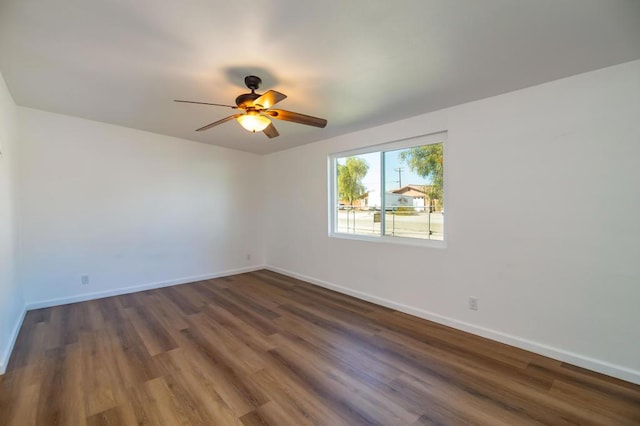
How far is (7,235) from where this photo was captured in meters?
2.68

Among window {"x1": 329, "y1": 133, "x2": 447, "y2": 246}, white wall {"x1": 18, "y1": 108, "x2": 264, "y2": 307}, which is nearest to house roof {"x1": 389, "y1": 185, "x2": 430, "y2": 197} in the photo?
window {"x1": 329, "y1": 133, "x2": 447, "y2": 246}

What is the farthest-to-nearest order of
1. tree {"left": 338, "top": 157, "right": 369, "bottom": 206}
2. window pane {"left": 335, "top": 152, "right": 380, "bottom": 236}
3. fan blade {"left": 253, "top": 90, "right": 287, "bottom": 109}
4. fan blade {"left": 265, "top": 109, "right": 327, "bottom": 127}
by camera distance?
tree {"left": 338, "top": 157, "right": 369, "bottom": 206}
window pane {"left": 335, "top": 152, "right": 380, "bottom": 236}
fan blade {"left": 265, "top": 109, "right": 327, "bottom": 127}
fan blade {"left": 253, "top": 90, "right": 287, "bottom": 109}

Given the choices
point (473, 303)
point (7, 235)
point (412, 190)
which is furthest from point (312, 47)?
point (7, 235)

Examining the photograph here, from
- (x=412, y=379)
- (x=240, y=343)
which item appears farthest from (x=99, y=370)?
(x=412, y=379)

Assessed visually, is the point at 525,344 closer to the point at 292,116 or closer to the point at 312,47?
the point at 292,116

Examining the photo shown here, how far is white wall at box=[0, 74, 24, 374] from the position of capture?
242 centimetres

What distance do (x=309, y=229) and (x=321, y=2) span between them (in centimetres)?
356

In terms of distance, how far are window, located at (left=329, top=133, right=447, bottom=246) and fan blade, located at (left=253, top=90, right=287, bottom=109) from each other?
1.91m

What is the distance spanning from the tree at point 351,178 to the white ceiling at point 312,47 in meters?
1.23

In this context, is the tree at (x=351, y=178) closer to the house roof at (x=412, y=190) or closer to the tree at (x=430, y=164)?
the house roof at (x=412, y=190)

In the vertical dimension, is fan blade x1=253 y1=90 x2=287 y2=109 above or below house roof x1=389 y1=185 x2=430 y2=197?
above

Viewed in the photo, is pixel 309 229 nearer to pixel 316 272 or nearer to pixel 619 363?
pixel 316 272

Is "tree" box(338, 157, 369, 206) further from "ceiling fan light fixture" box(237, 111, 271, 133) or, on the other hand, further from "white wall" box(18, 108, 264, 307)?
"white wall" box(18, 108, 264, 307)

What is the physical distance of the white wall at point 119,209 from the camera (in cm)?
355
